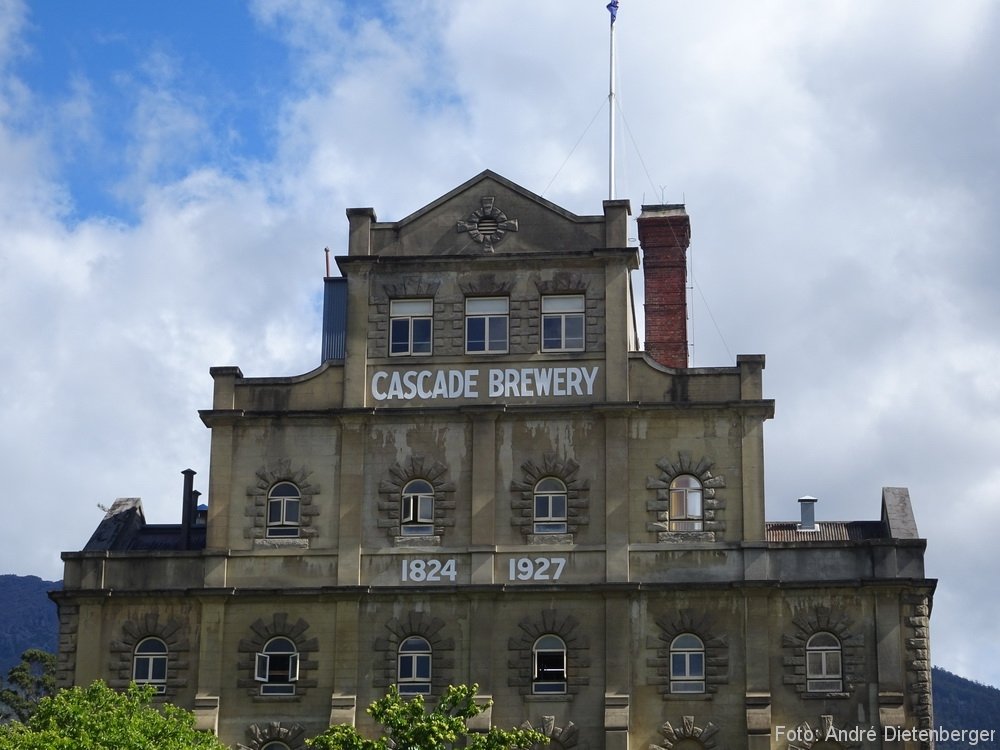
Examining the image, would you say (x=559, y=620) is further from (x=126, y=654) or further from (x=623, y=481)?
(x=126, y=654)

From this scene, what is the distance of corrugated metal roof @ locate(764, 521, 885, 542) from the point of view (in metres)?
52.0

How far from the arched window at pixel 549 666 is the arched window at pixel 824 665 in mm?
6768

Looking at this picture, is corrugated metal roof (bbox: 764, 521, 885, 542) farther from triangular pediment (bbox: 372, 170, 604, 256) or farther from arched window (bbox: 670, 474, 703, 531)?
triangular pediment (bbox: 372, 170, 604, 256)

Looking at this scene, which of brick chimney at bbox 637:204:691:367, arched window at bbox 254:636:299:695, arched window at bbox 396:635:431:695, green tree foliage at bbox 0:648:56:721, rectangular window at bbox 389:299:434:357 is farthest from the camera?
green tree foliage at bbox 0:648:56:721

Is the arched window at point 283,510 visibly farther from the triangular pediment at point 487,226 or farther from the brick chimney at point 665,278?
the brick chimney at point 665,278

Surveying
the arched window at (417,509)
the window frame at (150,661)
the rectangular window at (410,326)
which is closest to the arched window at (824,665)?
the arched window at (417,509)

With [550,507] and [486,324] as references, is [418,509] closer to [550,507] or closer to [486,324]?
[550,507]

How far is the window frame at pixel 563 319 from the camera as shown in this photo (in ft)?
171

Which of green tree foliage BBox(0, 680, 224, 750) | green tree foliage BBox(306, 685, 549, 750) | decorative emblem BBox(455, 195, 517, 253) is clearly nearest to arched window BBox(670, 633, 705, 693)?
green tree foliage BBox(306, 685, 549, 750)

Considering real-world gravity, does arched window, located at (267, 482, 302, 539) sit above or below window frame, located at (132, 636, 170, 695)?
above

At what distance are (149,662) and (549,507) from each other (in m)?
12.3

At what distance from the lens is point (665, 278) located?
58031 mm

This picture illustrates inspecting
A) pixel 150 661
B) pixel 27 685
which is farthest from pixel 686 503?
pixel 27 685

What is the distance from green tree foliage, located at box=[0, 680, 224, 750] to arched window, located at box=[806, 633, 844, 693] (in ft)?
52.8
